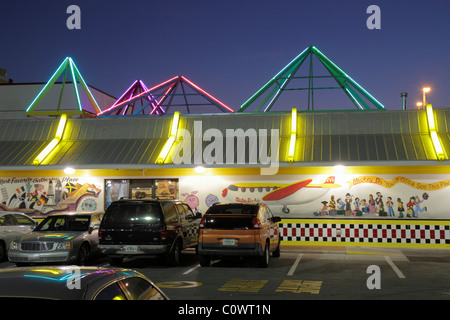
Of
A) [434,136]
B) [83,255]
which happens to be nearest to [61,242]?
[83,255]

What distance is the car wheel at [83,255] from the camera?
1443 cm

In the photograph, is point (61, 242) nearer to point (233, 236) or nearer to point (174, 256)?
point (174, 256)

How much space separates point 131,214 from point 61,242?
1.95 metres

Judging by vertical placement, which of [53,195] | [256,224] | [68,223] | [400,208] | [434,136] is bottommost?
[68,223]

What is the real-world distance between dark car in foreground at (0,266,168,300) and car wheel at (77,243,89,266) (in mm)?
10596

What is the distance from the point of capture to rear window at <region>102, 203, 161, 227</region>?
46.1 ft

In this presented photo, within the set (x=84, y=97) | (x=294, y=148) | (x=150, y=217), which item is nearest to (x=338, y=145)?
(x=294, y=148)

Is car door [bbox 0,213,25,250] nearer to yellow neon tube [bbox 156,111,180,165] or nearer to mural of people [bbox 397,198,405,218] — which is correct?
yellow neon tube [bbox 156,111,180,165]

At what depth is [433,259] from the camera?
1605 centimetres

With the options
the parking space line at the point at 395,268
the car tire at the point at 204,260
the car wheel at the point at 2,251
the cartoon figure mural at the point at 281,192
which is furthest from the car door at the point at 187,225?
the parking space line at the point at 395,268

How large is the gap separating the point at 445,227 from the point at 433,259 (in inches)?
113

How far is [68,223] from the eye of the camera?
1540 cm

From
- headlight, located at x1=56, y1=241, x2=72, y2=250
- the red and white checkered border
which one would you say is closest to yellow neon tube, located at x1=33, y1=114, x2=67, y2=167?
headlight, located at x1=56, y1=241, x2=72, y2=250

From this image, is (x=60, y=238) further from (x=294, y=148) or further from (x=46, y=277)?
(x=46, y=277)
